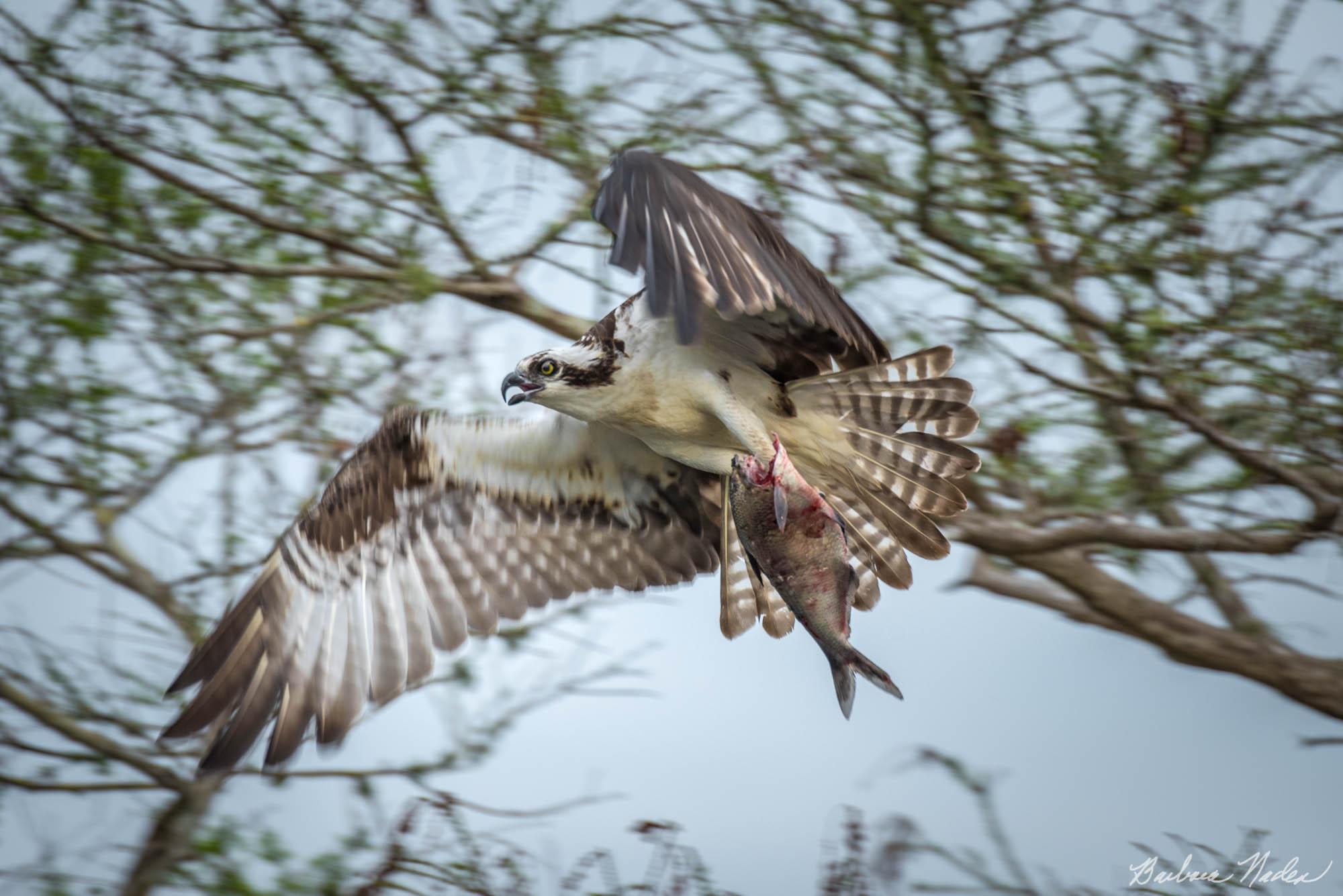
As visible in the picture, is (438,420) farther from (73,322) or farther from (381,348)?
(73,322)

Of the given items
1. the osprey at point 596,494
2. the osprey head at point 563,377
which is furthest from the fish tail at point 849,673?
the osprey head at point 563,377

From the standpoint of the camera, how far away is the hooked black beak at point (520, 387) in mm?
4039

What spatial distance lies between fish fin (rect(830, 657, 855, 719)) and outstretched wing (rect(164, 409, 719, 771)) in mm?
1215

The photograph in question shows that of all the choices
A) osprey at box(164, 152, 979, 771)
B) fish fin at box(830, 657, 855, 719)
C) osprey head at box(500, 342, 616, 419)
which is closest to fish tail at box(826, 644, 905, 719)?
fish fin at box(830, 657, 855, 719)

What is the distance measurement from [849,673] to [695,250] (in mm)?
1200

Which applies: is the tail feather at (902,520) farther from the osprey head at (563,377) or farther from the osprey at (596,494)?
the osprey head at (563,377)

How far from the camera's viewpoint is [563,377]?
13.1 ft

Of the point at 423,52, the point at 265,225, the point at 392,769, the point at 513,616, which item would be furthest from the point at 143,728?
the point at 423,52

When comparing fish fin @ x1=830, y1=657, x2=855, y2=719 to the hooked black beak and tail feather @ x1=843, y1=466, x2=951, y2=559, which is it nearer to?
tail feather @ x1=843, y1=466, x2=951, y2=559

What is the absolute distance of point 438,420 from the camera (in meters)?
4.50

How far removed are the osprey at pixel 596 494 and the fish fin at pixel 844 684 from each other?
0.60m

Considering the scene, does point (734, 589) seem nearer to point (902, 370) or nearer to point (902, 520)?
point (902, 520)

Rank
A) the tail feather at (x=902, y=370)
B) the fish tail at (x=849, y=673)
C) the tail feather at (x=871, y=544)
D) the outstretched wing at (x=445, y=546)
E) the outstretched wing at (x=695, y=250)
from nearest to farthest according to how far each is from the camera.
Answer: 1. the outstretched wing at (x=695, y=250)
2. the fish tail at (x=849, y=673)
3. the tail feather at (x=902, y=370)
4. the tail feather at (x=871, y=544)
5. the outstretched wing at (x=445, y=546)

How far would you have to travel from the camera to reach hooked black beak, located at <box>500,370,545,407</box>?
4.04 metres
